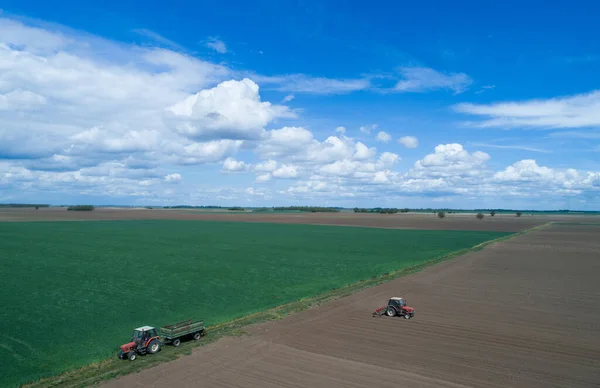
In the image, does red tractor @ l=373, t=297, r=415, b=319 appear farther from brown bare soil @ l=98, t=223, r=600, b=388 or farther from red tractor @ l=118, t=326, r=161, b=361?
red tractor @ l=118, t=326, r=161, b=361

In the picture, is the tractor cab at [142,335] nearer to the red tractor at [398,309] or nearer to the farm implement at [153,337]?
the farm implement at [153,337]

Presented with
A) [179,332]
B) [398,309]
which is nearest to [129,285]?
[179,332]

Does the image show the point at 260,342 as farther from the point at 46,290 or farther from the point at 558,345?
the point at 46,290

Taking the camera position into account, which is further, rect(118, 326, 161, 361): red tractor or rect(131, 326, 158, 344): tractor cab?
rect(131, 326, 158, 344): tractor cab

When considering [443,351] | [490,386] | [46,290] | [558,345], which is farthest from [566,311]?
[46,290]

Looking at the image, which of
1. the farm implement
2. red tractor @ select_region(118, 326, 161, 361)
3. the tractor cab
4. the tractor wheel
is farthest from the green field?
the tractor wheel

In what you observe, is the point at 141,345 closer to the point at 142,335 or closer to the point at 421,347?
the point at 142,335
